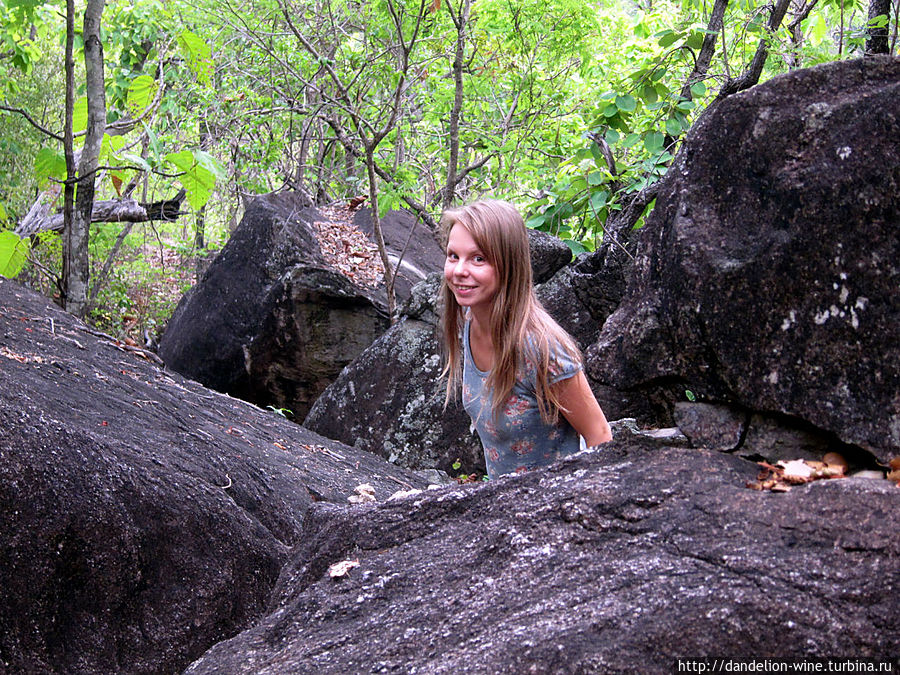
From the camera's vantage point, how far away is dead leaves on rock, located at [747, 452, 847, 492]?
195 centimetres

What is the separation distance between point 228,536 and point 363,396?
10.1 ft

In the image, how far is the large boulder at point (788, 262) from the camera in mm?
1972

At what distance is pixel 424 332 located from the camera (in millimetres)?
6090

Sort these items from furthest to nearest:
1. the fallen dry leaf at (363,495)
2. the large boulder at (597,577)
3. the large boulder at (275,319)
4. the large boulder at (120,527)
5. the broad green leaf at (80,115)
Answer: the large boulder at (275,319) → the broad green leaf at (80,115) → the fallen dry leaf at (363,495) → the large boulder at (120,527) → the large boulder at (597,577)

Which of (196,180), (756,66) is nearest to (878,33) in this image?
(756,66)

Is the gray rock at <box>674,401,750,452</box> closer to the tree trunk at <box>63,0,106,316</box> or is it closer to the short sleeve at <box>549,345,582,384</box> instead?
the short sleeve at <box>549,345,582,384</box>

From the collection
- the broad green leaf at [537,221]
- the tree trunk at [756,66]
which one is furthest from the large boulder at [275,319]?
the tree trunk at [756,66]

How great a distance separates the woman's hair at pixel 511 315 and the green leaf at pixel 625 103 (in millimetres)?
2454

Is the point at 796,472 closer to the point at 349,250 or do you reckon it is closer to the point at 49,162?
the point at 49,162

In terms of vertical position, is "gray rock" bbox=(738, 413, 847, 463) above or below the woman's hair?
below

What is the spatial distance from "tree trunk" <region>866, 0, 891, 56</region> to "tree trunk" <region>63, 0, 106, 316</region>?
428cm

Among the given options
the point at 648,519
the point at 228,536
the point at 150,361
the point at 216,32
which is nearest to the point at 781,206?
the point at 648,519

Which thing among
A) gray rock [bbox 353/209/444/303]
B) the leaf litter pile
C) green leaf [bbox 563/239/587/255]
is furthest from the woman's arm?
gray rock [bbox 353/209/444/303]

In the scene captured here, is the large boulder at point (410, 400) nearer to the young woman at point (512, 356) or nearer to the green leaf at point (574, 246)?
the green leaf at point (574, 246)
